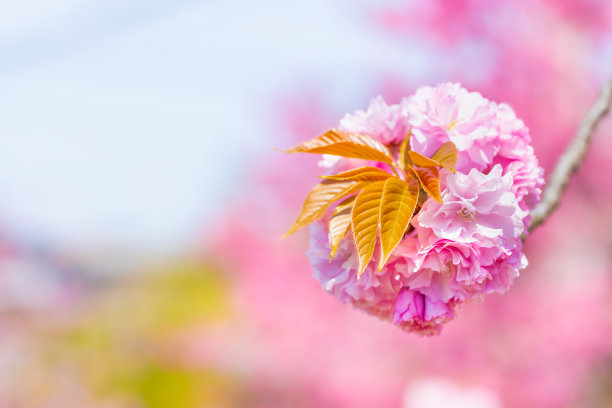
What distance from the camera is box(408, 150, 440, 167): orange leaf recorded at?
0.70 metres

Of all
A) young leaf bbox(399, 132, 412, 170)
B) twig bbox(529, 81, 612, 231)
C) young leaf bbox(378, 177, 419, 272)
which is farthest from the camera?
twig bbox(529, 81, 612, 231)

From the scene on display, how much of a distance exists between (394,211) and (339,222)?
8cm


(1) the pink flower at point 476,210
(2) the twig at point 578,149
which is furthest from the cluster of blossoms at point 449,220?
(2) the twig at point 578,149

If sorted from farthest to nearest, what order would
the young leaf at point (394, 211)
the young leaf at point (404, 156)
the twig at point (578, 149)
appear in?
the twig at point (578, 149)
the young leaf at point (404, 156)
the young leaf at point (394, 211)

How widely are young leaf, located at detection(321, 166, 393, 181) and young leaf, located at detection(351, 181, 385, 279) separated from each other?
28 mm

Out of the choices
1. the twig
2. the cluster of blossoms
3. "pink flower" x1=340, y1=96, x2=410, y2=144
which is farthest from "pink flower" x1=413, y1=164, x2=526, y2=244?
the twig

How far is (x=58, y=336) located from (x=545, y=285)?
4.63m

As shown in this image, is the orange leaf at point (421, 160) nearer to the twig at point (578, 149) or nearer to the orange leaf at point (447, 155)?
the orange leaf at point (447, 155)

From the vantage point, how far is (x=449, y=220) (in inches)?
27.0

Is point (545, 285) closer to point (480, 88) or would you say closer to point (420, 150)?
point (480, 88)

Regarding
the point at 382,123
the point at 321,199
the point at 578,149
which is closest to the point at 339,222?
the point at 321,199

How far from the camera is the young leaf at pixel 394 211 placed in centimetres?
65

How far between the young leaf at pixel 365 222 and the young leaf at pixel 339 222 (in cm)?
4

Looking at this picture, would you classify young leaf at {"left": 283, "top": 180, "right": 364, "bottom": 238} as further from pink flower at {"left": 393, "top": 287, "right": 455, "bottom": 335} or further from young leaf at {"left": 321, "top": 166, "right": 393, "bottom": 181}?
pink flower at {"left": 393, "top": 287, "right": 455, "bottom": 335}
